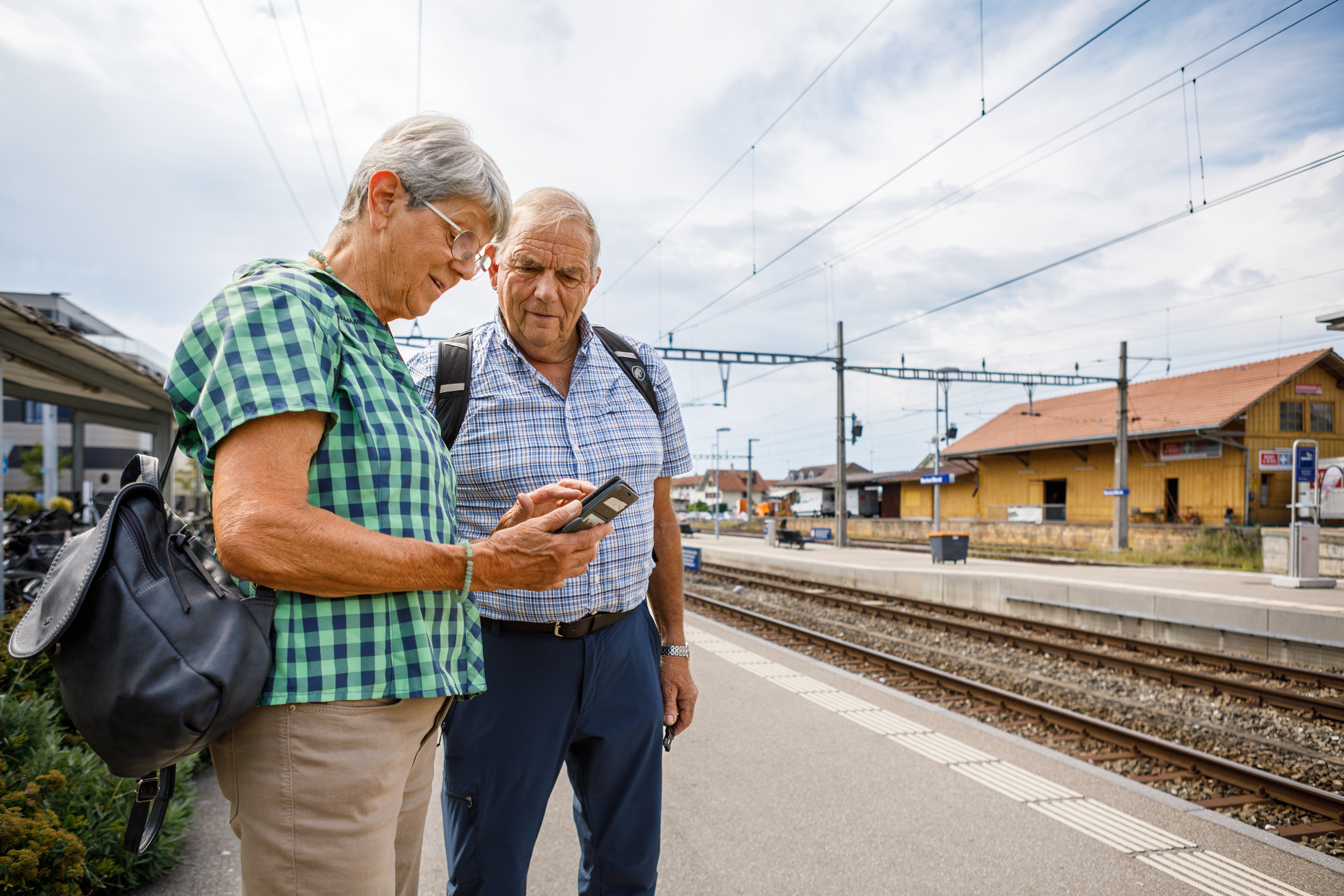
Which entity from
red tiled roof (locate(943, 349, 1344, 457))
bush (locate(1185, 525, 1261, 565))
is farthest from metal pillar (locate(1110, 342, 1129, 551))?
red tiled roof (locate(943, 349, 1344, 457))

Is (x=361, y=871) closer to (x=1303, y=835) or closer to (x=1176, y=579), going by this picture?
(x=1303, y=835)

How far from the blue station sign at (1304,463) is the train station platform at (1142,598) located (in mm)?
1749

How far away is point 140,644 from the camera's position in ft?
3.60

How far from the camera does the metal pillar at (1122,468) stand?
77.3ft

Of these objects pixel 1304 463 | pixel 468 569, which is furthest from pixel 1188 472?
pixel 468 569

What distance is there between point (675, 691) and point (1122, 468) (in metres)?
26.0

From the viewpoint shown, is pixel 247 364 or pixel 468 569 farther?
pixel 468 569

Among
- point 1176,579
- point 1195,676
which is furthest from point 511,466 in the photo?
point 1176,579

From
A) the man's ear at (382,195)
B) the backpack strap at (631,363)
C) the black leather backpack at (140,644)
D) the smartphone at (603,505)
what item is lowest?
the black leather backpack at (140,644)

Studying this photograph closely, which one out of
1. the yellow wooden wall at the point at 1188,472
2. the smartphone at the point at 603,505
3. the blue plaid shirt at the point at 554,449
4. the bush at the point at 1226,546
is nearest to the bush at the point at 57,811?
the blue plaid shirt at the point at 554,449

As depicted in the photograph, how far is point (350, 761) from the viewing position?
126 cm

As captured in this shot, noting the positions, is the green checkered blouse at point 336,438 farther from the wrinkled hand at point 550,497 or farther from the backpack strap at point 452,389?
the backpack strap at point 452,389

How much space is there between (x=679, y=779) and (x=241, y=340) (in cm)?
418

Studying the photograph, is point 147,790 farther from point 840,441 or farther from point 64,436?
point 64,436
